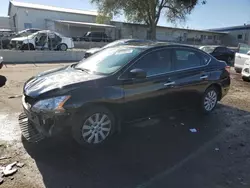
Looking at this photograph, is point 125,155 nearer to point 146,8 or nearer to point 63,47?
point 63,47

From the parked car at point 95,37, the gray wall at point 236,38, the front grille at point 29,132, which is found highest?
the gray wall at point 236,38

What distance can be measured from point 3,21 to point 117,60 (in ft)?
124

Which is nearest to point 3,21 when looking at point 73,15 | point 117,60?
point 73,15

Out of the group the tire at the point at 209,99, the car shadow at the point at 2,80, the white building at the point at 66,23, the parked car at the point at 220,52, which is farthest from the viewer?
the white building at the point at 66,23

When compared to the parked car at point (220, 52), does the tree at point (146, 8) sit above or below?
above

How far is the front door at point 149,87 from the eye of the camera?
3.99 meters

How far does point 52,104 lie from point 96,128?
31.5 inches

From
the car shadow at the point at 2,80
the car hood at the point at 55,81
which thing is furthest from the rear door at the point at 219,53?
the car hood at the point at 55,81

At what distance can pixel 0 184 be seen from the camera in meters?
2.89

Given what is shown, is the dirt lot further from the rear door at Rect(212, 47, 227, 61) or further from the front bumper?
the rear door at Rect(212, 47, 227, 61)

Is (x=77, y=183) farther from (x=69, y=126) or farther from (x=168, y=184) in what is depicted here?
(x=168, y=184)

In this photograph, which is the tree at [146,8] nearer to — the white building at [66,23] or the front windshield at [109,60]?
the white building at [66,23]

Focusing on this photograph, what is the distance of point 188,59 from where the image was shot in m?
4.99

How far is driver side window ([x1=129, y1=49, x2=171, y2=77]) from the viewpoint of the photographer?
4.21 meters
